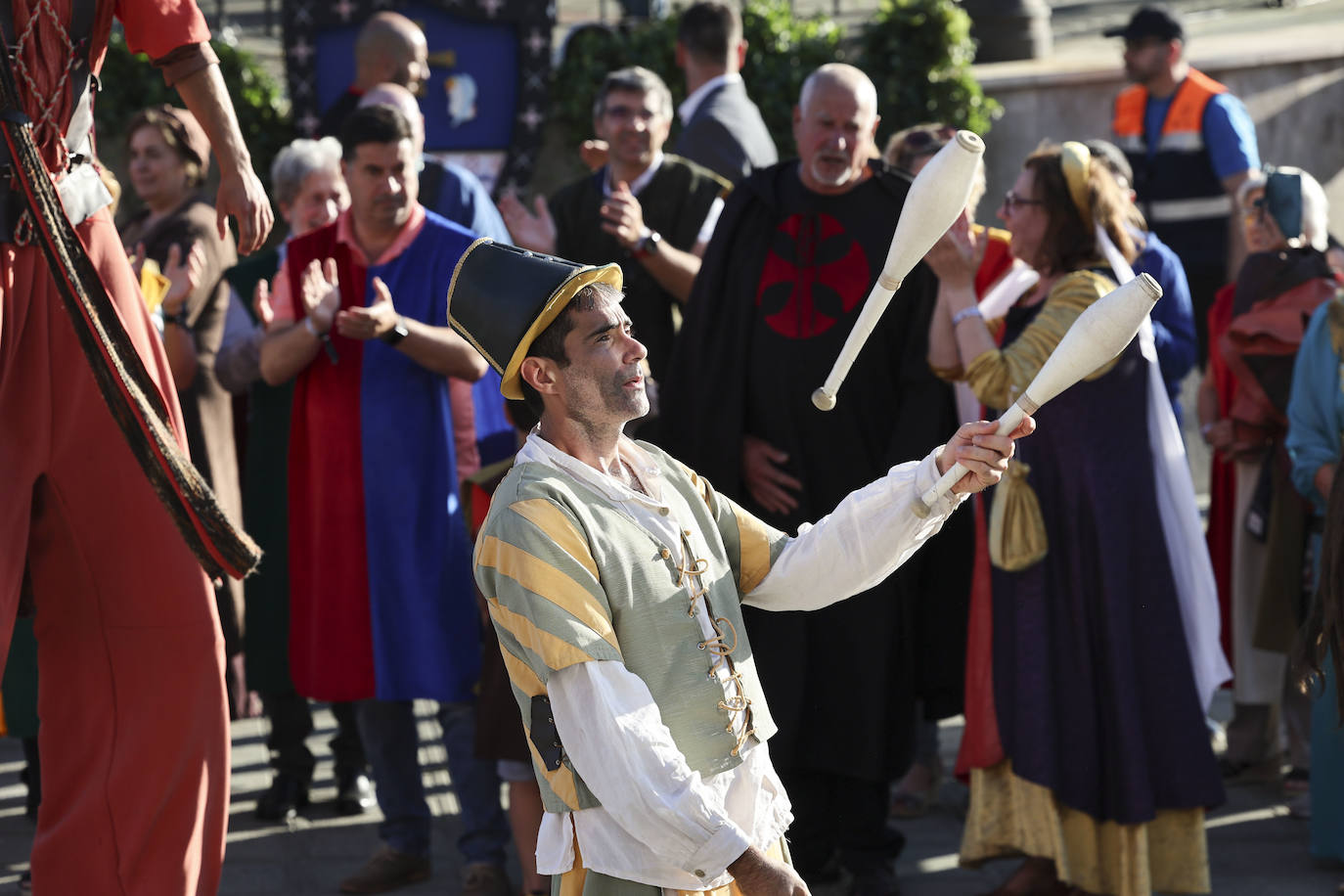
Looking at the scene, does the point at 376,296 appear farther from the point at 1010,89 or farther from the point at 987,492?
the point at 1010,89

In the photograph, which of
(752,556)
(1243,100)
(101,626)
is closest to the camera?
(752,556)

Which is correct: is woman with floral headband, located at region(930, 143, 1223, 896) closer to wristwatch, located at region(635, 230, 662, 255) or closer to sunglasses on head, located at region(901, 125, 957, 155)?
wristwatch, located at region(635, 230, 662, 255)

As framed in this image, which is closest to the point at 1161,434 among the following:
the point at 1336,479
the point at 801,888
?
the point at 1336,479

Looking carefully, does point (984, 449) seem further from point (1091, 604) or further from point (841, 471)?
point (841, 471)

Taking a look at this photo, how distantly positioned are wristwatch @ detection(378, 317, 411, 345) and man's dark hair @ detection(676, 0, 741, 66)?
97.0 inches

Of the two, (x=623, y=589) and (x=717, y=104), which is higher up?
(x=717, y=104)

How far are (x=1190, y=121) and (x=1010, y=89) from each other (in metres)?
2.30

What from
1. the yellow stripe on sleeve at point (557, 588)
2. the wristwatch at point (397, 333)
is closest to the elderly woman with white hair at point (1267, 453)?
the wristwatch at point (397, 333)

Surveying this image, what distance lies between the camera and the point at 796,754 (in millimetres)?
4922

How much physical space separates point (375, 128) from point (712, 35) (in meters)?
2.16

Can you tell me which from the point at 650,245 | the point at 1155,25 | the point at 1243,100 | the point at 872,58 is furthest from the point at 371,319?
the point at 1243,100

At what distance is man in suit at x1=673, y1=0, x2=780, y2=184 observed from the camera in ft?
21.9

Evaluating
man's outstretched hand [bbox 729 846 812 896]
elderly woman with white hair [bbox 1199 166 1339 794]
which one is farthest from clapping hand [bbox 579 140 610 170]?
man's outstretched hand [bbox 729 846 812 896]

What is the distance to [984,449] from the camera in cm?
273
